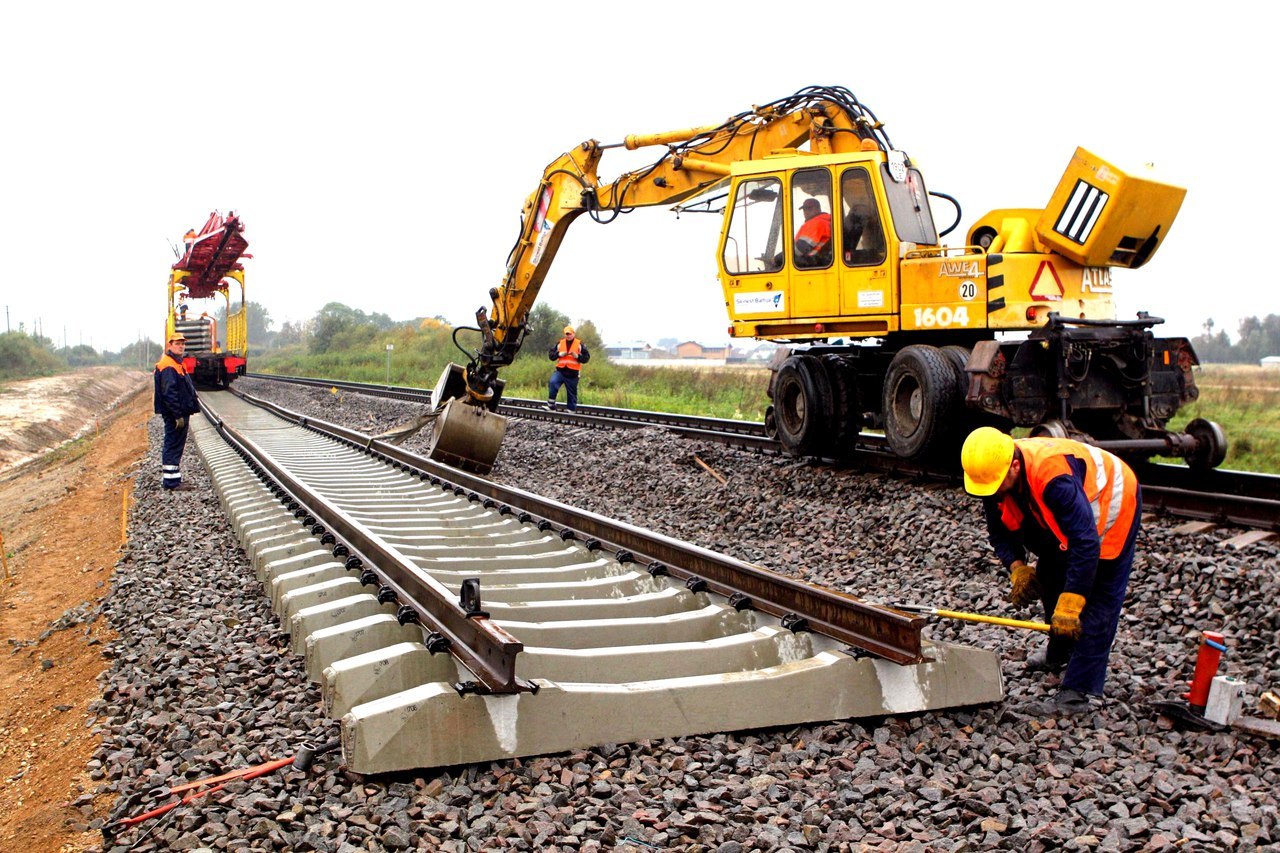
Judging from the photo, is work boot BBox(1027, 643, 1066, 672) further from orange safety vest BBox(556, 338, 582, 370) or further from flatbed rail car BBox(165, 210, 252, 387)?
flatbed rail car BBox(165, 210, 252, 387)

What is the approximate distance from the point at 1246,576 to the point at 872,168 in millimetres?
4641

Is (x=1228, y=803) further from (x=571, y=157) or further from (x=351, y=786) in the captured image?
(x=571, y=157)

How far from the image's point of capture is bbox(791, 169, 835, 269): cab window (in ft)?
28.7

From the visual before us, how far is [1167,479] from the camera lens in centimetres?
773

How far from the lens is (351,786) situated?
308 cm

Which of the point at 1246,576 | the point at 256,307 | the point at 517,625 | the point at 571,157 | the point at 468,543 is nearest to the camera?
the point at 517,625

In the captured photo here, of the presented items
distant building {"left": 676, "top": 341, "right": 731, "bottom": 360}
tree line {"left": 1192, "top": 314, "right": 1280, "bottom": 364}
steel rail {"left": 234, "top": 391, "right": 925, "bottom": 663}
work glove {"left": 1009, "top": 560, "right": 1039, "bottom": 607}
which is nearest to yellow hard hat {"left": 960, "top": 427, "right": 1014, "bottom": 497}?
work glove {"left": 1009, "top": 560, "right": 1039, "bottom": 607}

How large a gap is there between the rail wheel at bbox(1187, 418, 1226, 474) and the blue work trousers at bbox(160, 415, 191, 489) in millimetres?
9229

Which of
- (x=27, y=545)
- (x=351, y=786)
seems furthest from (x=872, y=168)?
(x=27, y=545)

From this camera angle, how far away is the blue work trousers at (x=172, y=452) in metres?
10.0

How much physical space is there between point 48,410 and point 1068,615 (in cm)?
3843

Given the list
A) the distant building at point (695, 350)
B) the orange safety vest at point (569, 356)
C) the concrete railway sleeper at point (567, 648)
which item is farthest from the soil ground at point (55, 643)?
the distant building at point (695, 350)

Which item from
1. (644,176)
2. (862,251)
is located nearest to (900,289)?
(862,251)

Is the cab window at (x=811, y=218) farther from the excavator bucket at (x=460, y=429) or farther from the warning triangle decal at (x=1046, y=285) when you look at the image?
the excavator bucket at (x=460, y=429)
